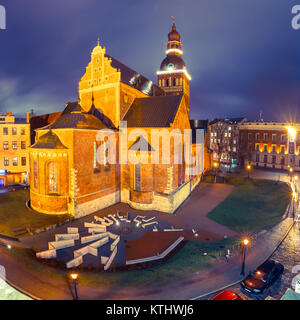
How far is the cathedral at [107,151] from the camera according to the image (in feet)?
81.3

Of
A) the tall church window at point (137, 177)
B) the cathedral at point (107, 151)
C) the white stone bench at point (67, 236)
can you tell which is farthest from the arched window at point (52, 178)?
the tall church window at point (137, 177)

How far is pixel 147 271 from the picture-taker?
1509cm

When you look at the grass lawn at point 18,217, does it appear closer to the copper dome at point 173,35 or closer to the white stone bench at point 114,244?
the white stone bench at point 114,244

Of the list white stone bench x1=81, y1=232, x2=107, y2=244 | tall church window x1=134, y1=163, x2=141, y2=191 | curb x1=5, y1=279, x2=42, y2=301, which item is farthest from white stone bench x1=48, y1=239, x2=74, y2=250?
tall church window x1=134, y1=163, x2=141, y2=191

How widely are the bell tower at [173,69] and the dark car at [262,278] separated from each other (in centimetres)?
4109

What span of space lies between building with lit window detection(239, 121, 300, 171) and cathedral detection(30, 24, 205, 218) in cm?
3881

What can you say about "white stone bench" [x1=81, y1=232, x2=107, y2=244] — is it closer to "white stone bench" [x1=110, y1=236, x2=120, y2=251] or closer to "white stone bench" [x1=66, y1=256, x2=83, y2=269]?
"white stone bench" [x1=110, y1=236, x2=120, y2=251]

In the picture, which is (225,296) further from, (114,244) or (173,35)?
(173,35)

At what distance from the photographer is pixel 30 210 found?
25922 millimetres

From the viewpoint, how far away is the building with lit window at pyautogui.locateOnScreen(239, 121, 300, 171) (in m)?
58.2

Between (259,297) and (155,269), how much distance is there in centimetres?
652

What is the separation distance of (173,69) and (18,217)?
134 ft
